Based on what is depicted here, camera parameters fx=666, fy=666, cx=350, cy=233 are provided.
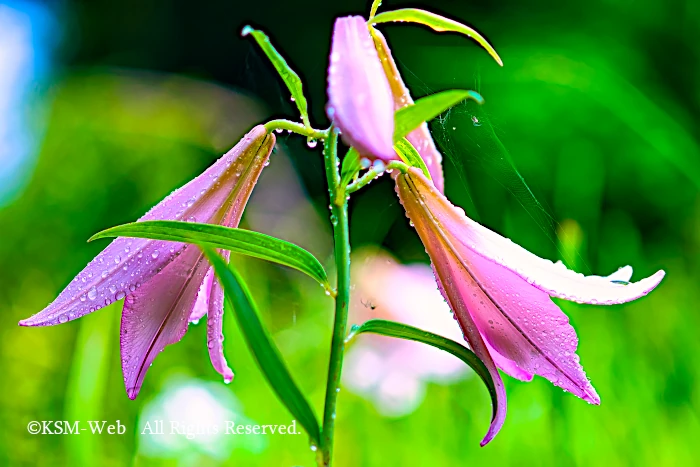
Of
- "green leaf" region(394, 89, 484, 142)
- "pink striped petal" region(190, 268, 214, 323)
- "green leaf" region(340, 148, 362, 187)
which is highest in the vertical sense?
"green leaf" region(340, 148, 362, 187)

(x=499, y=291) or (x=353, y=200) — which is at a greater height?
(x=353, y=200)

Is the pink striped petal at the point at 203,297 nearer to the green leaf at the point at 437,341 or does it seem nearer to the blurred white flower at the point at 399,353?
the green leaf at the point at 437,341

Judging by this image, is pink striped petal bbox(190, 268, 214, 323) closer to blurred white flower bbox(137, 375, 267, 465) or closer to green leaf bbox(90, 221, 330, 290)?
green leaf bbox(90, 221, 330, 290)

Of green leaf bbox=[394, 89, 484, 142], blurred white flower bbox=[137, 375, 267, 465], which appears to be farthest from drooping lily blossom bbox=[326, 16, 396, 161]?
blurred white flower bbox=[137, 375, 267, 465]

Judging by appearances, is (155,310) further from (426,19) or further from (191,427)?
(191,427)

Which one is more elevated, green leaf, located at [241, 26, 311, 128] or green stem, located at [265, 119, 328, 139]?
green leaf, located at [241, 26, 311, 128]

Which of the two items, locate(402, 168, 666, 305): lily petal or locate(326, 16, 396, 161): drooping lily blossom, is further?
locate(402, 168, 666, 305): lily petal

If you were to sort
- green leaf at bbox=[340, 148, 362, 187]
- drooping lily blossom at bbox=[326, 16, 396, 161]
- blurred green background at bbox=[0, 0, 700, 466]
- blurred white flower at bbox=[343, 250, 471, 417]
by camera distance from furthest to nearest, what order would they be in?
blurred white flower at bbox=[343, 250, 471, 417], blurred green background at bbox=[0, 0, 700, 466], green leaf at bbox=[340, 148, 362, 187], drooping lily blossom at bbox=[326, 16, 396, 161]

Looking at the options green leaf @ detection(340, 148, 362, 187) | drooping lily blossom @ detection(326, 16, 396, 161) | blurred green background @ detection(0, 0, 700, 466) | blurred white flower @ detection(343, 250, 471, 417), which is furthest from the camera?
blurred white flower @ detection(343, 250, 471, 417)

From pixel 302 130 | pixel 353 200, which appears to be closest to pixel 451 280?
pixel 302 130
